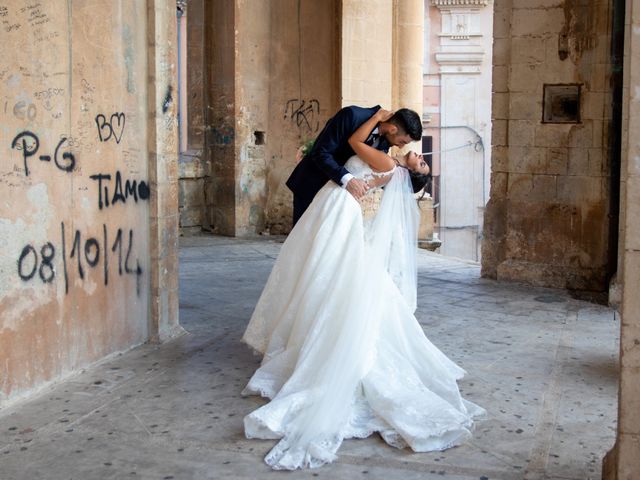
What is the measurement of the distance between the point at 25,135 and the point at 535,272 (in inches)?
242

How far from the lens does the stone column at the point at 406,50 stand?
14234 mm

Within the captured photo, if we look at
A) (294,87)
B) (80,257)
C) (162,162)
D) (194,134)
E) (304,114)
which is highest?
(294,87)

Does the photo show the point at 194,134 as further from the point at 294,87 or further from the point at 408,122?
the point at 408,122

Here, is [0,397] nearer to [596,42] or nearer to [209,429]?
[209,429]

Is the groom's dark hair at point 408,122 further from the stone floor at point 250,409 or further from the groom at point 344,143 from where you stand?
the stone floor at point 250,409

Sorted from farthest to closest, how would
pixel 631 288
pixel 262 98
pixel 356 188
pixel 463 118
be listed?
1. pixel 463 118
2. pixel 262 98
3. pixel 356 188
4. pixel 631 288

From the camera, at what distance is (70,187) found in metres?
5.29

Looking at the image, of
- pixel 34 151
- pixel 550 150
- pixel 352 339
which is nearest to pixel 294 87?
pixel 550 150

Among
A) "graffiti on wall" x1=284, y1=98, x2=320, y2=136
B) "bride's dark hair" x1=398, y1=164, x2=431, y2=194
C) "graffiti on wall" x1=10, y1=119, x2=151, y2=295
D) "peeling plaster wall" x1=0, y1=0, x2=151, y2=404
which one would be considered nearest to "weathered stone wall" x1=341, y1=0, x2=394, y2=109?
"graffiti on wall" x1=284, y1=98, x2=320, y2=136

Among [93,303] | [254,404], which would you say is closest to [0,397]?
[93,303]

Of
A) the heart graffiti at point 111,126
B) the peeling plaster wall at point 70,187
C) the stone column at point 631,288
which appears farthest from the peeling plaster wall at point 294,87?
the stone column at point 631,288

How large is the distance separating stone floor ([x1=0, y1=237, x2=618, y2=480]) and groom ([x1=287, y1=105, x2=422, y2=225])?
1.32 meters

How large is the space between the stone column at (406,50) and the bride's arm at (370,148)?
9170 mm

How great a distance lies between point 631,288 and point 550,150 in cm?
636
